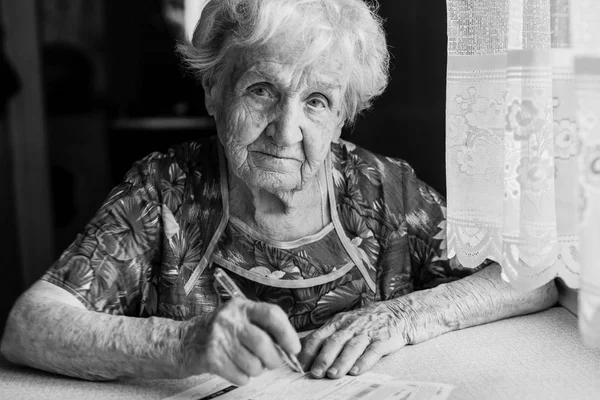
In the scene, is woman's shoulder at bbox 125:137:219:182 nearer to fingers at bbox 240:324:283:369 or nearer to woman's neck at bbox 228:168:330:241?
woman's neck at bbox 228:168:330:241

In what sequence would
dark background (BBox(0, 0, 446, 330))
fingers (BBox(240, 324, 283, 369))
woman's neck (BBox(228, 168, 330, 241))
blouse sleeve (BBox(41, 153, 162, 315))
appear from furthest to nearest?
dark background (BBox(0, 0, 446, 330)) → woman's neck (BBox(228, 168, 330, 241)) → blouse sleeve (BBox(41, 153, 162, 315)) → fingers (BBox(240, 324, 283, 369))

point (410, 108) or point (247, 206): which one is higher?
point (410, 108)

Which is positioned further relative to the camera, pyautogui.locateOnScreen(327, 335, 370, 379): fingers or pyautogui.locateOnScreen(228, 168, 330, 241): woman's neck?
pyautogui.locateOnScreen(228, 168, 330, 241): woman's neck

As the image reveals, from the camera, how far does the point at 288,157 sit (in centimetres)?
154

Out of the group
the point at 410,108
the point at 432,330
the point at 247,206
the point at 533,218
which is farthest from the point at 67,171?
the point at 533,218

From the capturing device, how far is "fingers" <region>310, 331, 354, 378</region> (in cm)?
130

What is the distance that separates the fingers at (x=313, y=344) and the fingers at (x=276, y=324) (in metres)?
0.19

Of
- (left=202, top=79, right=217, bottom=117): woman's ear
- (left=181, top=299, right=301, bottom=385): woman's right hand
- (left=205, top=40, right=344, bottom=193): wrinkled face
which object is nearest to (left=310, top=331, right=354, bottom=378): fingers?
(left=181, top=299, right=301, bottom=385): woman's right hand

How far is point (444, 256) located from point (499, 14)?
0.66m

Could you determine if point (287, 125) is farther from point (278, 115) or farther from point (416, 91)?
point (416, 91)

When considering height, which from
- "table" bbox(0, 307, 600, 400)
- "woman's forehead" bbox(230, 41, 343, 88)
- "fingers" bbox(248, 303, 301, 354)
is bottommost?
"table" bbox(0, 307, 600, 400)

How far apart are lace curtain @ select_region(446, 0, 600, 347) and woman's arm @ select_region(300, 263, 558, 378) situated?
0.67 feet

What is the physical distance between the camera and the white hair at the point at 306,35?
149 centimetres

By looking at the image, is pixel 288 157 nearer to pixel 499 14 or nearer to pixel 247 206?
pixel 247 206
